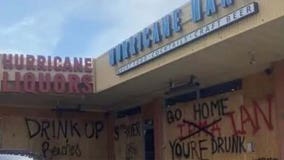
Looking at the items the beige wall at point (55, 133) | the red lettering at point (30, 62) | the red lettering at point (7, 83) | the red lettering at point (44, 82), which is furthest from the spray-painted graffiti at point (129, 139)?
the red lettering at point (7, 83)

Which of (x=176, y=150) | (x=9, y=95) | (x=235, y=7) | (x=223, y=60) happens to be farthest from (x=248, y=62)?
(x=9, y=95)

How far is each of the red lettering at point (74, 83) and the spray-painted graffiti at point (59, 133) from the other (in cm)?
405

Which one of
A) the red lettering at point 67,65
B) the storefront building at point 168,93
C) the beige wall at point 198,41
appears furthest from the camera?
the red lettering at point 67,65

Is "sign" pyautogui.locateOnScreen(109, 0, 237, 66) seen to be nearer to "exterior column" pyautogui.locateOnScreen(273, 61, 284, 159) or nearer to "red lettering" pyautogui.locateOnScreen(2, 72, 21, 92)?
"exterior column" pyautogui.locateOnScreen(273, 61, 284, 159)

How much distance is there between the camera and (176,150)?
20688 mm

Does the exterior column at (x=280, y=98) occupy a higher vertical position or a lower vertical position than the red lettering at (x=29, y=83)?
lower

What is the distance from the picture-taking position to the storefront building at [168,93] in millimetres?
14148

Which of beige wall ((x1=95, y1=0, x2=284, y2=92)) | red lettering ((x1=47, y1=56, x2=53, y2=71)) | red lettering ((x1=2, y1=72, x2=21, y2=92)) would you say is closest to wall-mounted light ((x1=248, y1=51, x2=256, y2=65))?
beige wall ((x1=95, y1=0, x2=284, y2=92))

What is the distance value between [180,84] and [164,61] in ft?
11.7

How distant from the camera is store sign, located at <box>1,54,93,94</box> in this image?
20359mm

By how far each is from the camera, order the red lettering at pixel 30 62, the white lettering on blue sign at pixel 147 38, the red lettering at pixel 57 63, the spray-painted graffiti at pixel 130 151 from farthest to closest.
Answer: the spray-painted graffiti at pixel 130 151
the red lettering at pixel 57 63
the red lettering at pixel 30 62
the white lettering on blue sign at pixel 147 38

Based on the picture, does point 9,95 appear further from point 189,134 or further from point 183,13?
point 183,13

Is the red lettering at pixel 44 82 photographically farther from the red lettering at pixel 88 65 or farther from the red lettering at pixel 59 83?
the red lettering at pixel 88 65

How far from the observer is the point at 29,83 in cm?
2045
